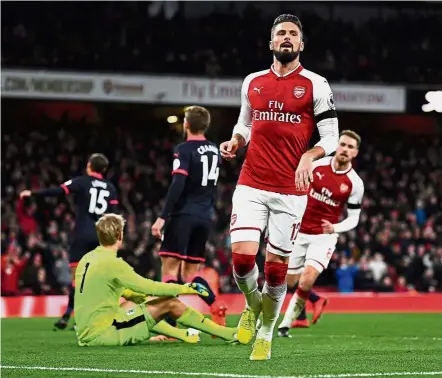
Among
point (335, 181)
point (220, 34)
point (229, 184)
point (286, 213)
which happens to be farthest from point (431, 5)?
point (286, 213)

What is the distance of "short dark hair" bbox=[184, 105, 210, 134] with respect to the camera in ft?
33.3

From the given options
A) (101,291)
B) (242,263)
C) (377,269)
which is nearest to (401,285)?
(377,269)

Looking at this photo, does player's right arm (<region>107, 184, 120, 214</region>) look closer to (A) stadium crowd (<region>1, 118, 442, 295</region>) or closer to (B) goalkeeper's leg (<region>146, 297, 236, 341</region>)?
(B) goalkeeper's leg (<region>146, 297, 236, 341</region>)

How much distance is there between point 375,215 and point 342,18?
22.4 feet

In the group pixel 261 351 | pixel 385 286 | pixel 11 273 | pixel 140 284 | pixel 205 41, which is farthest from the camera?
pixel 205 41

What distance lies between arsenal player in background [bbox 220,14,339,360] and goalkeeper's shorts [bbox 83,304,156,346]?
141 cm

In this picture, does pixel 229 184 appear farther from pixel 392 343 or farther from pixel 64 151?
pixel 392 343

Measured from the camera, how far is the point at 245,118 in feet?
25.8

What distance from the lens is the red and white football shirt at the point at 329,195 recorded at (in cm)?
1220

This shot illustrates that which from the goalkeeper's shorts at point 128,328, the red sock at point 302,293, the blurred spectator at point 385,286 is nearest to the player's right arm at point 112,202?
the red sock at point 302,293

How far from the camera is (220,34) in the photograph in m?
29.6

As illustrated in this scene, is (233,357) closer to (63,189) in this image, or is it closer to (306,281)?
(306,281)

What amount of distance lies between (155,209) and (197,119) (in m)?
16.1

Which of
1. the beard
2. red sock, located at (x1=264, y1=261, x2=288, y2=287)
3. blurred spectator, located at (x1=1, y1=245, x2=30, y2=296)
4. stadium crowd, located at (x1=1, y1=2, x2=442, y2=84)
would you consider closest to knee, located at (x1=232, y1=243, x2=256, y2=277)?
red sock, located at (x1=264, y1=261, x2=288, y2=287)
